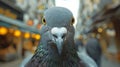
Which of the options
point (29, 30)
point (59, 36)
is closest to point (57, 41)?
point (59, 36)

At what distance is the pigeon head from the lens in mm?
1836

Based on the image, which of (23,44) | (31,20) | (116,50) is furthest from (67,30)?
(23,44)

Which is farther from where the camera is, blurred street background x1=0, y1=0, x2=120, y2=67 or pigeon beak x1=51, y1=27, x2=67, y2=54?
blurred street background x1=0, y1=0, x2=120, y2=67

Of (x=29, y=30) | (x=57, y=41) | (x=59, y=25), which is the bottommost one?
(x=57, y=41)

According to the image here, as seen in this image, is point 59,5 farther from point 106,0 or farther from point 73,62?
point 106,0

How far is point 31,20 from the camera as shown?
18.9 meters

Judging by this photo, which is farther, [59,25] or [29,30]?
[29,30]

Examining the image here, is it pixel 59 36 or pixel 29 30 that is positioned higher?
pixel 29 30

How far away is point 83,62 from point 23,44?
18544mm

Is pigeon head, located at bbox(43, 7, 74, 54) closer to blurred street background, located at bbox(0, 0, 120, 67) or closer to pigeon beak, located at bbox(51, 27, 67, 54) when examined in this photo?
pigeon beak, located at bbox(51, 27, 67, 54)

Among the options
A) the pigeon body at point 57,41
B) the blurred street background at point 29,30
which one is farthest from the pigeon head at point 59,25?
the blurred street background at point 29,30

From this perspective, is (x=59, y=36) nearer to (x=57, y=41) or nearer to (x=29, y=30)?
(x=57, y=41)

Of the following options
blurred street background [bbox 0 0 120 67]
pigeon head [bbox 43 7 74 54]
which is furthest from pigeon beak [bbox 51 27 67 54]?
blurred street background [bbox 0 0 120 67]

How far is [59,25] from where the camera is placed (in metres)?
1.91
